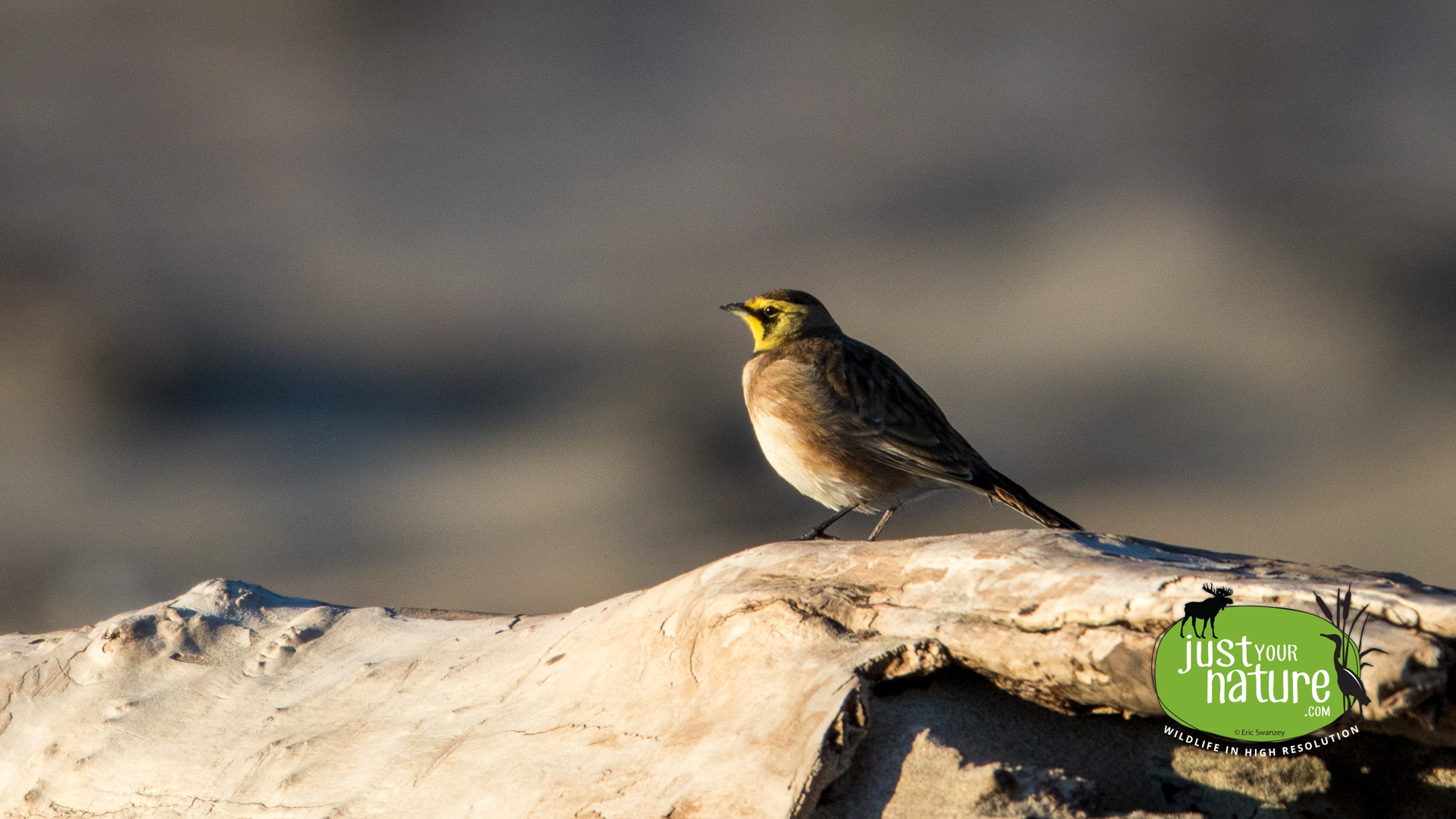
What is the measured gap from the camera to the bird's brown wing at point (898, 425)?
5.02 m

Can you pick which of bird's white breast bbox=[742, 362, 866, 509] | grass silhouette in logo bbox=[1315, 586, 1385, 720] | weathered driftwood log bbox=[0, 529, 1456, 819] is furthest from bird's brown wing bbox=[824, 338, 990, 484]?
grass silhouette in logo bbox=[1315, 586, 1385, 720]

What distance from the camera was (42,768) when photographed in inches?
168

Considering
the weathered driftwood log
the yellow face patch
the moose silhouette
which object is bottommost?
the weathered driftwood log

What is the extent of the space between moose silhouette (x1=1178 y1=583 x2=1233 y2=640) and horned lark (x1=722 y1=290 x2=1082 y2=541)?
82.7 inches

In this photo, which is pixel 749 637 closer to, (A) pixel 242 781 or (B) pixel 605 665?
(B) pixel 605 665

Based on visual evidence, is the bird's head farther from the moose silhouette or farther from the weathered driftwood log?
the moose silhouette

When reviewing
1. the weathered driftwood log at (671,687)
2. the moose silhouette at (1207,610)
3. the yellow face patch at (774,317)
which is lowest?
the weathered driftwood log at (671,687)

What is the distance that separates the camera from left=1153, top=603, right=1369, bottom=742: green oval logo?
8.50 ft

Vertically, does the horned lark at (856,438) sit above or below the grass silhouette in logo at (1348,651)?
above

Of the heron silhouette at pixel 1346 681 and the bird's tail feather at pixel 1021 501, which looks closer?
the heron silhouette at pixel 1346 681

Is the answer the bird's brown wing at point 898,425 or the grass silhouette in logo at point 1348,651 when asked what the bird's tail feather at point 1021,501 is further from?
the grass silhouette in logo at point 1348,651

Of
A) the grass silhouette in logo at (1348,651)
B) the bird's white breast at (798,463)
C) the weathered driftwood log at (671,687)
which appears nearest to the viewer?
the grass silhouette in logo at (1348,651)

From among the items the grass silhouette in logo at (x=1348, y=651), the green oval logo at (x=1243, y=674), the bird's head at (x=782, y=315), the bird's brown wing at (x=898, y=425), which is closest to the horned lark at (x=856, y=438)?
the bird's brown wing at (x=898, y=425)

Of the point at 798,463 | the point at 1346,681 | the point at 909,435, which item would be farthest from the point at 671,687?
the point at 909,435
